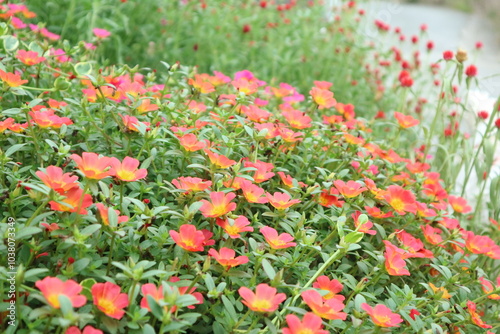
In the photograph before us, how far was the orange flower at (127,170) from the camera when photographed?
100cm

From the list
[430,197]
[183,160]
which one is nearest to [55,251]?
[183,160]

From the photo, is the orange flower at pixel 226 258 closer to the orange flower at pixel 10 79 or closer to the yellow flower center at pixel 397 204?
the yellow flower center at pixel 397 204

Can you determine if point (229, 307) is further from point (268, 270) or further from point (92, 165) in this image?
point (92, 165)

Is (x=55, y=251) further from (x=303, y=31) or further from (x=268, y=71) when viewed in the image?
(x=303, y=31)

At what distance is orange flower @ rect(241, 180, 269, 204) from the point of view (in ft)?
3.57

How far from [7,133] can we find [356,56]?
2804 mm

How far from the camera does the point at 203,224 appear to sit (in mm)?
1101

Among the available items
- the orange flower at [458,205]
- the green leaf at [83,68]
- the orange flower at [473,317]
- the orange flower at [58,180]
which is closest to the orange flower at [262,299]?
the orange flower at [58,180]

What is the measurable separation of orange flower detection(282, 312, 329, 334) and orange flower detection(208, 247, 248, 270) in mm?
152

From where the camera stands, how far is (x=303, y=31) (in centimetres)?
356

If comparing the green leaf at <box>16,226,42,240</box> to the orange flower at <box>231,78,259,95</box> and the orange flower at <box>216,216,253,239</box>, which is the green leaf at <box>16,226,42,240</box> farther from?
the orange flower at <box>231,78,259,95</box>

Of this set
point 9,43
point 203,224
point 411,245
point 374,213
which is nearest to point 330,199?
point 374,213

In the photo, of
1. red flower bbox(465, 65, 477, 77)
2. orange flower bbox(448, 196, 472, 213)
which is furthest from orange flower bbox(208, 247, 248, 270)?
red flower bbox(465, 65, 477, 77)

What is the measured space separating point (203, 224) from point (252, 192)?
0.12 metres
